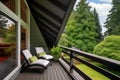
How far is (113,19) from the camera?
102ft

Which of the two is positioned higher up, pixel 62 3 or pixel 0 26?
pixel 62 3

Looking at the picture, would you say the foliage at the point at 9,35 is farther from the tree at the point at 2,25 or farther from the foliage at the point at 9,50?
the tree at the point at 2,25

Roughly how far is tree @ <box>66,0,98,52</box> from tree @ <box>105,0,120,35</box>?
4.73m

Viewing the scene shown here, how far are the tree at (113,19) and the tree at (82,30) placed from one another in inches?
186

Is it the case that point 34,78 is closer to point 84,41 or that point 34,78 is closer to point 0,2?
point 0,2

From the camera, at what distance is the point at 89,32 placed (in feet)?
86.3

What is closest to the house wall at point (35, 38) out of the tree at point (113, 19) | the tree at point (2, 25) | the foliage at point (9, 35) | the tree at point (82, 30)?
the foliage at point (9, 35)

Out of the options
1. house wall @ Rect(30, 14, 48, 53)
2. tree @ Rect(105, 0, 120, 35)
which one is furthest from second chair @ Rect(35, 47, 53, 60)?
tree @ Rect(105, 0, 120, 35)

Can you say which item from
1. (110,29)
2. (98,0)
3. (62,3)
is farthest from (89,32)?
(98,0)

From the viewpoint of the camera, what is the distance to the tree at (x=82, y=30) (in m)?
25.8

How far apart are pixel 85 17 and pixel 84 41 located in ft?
11.6

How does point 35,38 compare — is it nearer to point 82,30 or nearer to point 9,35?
point 9,35

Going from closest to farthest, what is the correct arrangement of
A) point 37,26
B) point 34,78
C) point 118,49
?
point 34,78, point 37,26, point 118,49

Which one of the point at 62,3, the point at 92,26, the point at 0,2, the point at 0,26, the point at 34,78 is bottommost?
the point at 34,78
